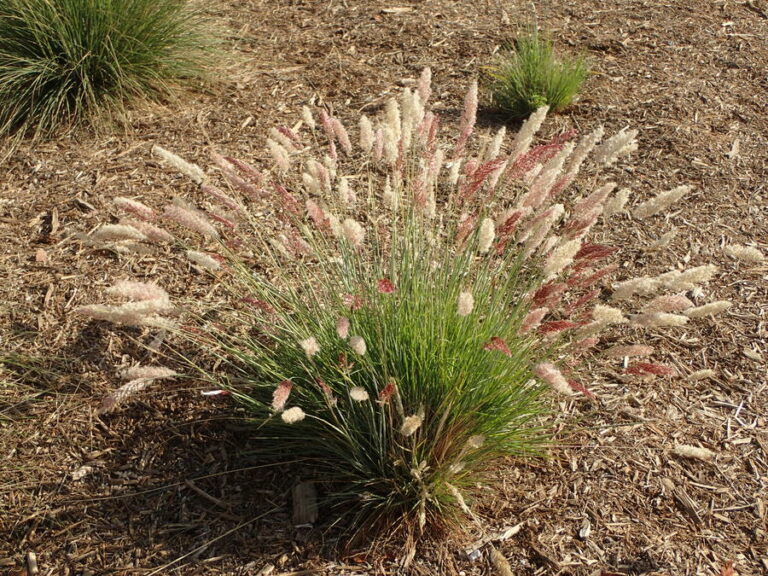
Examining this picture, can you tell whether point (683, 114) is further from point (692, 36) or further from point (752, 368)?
point (752, 368)

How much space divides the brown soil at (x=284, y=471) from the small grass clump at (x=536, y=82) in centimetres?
21

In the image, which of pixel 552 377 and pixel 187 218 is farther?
pixel 187 218

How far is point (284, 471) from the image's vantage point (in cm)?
280

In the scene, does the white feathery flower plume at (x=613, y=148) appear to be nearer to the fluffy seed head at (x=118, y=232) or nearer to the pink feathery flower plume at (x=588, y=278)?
the pink feathery flower plume at (x=588, y=278)

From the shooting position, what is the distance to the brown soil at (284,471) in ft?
8.45

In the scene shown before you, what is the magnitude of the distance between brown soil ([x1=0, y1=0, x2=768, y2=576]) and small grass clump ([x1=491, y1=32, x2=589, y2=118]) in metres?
0.21

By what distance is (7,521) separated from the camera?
2.62 meters

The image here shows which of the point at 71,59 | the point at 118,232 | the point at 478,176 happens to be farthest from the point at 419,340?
the point at 71,59

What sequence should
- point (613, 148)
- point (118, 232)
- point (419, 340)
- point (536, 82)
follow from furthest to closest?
point (536, 82) < point (419, 340) < point (613, 148) < point (118, 232)

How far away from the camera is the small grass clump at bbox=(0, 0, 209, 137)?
4.39m

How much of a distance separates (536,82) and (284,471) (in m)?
3.26

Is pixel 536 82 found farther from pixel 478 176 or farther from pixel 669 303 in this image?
pixel 669 303

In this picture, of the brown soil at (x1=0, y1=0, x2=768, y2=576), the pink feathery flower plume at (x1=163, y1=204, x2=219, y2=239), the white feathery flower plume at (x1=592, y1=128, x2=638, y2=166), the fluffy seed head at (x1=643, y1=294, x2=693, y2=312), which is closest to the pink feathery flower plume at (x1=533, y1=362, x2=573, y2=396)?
the fluffy seed head at (x1=643, y1=294, x2=693, y2=312)

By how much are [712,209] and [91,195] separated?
378 cm
